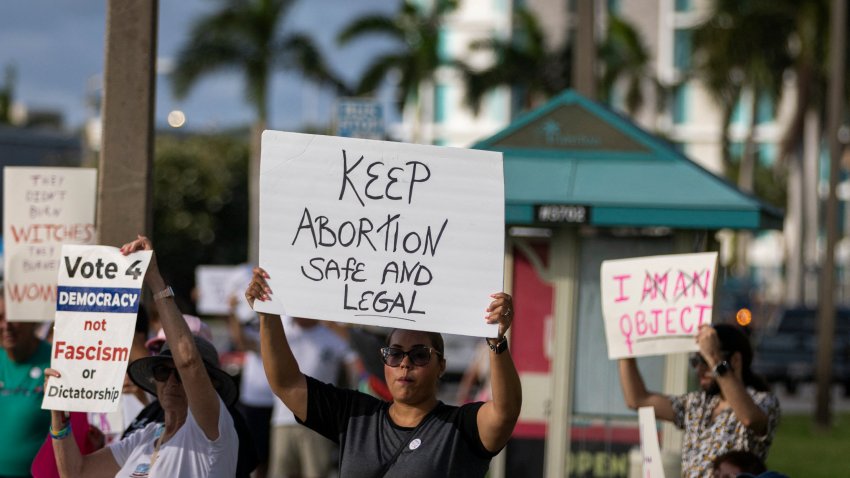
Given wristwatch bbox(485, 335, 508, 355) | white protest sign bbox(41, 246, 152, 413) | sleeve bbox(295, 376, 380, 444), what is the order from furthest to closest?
white protest sign bbox(41, 246, 152, 413) < sleeve bbox(295, 376, 380, 444) < wristwatch bbox(485, 335, 508, 355)

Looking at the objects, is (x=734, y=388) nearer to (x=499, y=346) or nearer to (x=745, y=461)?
(x=745, y=461)

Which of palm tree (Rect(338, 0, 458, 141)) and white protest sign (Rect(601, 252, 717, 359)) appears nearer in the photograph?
white protest sign (Rect(601, 252, 717, 359))

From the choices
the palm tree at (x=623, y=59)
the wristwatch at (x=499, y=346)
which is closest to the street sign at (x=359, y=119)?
the wristwatch at (x=499, y=346)

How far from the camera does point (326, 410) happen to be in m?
5.10

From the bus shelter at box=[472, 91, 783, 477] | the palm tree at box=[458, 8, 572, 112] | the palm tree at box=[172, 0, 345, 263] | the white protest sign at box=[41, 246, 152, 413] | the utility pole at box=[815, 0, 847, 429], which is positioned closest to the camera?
the white protest sign at box=[41, 246, 152, 413]

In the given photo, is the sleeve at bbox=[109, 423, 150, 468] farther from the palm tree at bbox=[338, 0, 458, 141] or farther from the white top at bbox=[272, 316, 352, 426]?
the palm tree at bbox=[338, 0, 458, 141]

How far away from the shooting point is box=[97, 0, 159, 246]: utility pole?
638cm

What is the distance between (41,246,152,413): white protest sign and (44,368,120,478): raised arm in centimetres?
8

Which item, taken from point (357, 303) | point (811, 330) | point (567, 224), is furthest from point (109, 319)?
point (811, 330)

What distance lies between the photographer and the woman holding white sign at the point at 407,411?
478cm

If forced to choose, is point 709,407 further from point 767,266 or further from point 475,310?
point 767,266

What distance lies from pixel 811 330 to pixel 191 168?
31225 mm

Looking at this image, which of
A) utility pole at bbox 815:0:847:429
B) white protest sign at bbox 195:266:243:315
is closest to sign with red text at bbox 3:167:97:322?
white protest sign at bbox 195:266:243:315

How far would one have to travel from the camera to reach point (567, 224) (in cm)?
981
